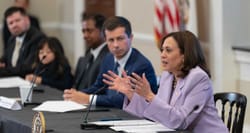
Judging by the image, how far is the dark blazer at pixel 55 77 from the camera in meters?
5.39

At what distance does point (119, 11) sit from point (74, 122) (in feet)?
12.0

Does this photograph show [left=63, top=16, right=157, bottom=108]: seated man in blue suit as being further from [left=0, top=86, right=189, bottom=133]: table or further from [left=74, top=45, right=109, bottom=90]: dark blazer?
[left=74, top=45, right=109, bottom=90]: dark blazer

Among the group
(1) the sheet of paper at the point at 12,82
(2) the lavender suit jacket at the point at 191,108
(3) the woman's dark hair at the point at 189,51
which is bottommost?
(1) the sheet of paper at the point at 12,82

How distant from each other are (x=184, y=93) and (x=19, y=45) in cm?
305

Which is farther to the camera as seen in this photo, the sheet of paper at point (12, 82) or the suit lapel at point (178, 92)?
the sheet of paper at point (12, 82)

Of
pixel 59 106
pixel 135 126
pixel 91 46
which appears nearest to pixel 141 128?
pixel 135 126

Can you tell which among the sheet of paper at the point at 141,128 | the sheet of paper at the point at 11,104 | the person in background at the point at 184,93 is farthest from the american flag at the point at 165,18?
the sheet of paper at the point at 141,128

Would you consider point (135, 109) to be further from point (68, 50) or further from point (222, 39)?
point (68, 50)

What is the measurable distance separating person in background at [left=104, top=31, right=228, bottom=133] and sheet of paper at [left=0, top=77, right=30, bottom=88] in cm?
177

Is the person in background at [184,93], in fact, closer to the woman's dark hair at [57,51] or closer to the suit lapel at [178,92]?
the suit lapel at [178,92]

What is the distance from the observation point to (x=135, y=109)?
149 inches

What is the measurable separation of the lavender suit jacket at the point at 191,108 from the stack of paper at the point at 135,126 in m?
0.04

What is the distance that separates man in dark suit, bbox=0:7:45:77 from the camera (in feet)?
19.5

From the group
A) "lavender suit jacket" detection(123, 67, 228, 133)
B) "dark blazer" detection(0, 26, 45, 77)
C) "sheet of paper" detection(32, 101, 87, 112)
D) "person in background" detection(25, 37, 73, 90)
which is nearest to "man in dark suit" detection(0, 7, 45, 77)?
"dark blazer" detection(0, 26, 45, 77)
